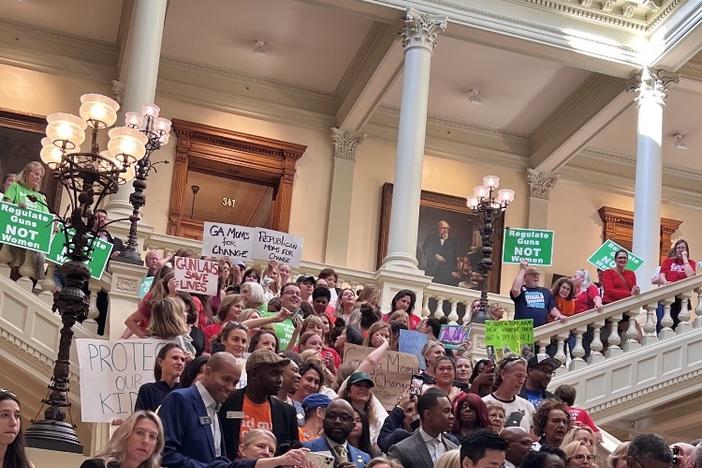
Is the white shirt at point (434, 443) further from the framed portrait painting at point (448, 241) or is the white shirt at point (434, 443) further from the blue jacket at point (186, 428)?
the framed portrait painting at point (448, 241)

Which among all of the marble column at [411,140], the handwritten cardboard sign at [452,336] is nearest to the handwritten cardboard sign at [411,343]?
the handwritten cardboard sign at [452,336]

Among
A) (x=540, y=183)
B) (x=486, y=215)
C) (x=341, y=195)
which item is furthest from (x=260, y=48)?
(x=486, y=215)

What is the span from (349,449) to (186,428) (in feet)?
3.58

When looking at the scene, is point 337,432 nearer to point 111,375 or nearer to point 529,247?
point 111,375

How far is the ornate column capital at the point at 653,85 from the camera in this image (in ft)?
57.5

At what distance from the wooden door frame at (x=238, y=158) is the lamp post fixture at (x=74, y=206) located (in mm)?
9344

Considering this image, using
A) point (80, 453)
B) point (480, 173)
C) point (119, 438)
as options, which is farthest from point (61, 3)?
point (119, 438)

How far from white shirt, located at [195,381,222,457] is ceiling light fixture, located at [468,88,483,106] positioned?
48.8 feet

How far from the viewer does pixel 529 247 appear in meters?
12.9

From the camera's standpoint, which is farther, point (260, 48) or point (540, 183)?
point (540, 183)

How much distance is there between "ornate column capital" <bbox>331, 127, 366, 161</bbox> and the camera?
2064 cm

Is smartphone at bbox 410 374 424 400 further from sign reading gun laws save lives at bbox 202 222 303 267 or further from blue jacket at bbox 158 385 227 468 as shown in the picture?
sign reading gun laws save lives at bbox 202 222 303 267

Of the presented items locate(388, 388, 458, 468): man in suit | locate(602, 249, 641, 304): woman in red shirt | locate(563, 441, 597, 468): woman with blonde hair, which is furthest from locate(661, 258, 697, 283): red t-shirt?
locate(388, 388, 458, 468): man in suit

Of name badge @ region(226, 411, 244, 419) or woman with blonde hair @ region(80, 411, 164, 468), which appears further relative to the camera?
name badge @ region(226, 411, 244, 419)
